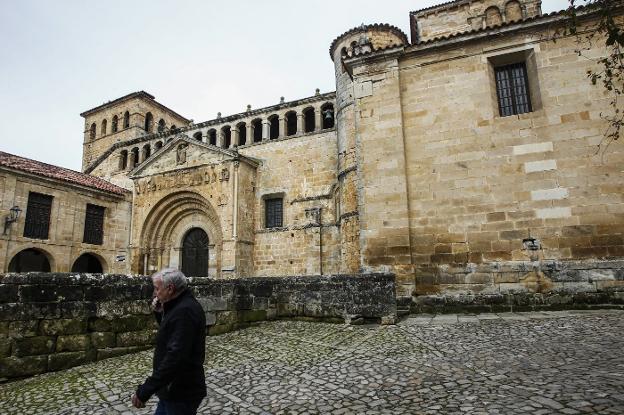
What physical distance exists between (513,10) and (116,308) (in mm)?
18290

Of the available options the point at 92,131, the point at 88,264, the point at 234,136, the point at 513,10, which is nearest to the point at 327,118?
the point at 234,136

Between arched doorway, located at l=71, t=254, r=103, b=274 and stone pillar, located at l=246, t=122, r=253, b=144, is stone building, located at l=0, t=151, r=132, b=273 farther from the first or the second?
stone pillar, located at l=246, t=122, r=253, b=144

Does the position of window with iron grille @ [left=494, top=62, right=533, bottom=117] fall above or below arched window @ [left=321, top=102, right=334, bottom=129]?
below

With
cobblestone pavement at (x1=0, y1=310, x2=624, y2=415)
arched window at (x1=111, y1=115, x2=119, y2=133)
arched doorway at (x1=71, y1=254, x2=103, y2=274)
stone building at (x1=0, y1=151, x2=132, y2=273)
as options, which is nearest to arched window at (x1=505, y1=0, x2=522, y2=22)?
cobblestone pavement at (x1=0, y1=310, x2=624, y2=415)

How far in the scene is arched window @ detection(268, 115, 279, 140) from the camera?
64.0ft

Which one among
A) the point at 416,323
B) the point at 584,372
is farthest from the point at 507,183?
the point at 584,372

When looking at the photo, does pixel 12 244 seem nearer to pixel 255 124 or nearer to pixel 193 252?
pixel 193 252

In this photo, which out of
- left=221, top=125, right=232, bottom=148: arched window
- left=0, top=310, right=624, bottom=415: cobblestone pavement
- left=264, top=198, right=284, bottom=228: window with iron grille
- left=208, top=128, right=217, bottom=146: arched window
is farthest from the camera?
left=208, top=128, right=217, bottom=146: arched window

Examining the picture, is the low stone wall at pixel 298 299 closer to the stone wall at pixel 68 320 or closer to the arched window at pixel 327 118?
the stone wall at pixel 68 320

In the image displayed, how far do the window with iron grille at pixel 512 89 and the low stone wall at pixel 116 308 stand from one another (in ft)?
18.5

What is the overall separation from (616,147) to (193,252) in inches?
674

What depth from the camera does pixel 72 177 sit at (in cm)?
1814

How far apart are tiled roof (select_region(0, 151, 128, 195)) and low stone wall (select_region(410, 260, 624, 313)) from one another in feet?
53.3

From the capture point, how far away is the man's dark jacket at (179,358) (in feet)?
7.09
